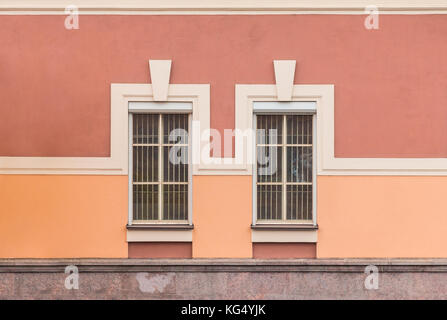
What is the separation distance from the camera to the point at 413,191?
25.2ft

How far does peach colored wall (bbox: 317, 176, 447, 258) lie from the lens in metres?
7.70

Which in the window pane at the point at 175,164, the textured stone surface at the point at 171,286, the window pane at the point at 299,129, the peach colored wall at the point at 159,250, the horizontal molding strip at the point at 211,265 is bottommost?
the textured stone surface at the point at 171,286

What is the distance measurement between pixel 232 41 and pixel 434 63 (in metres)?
3.26

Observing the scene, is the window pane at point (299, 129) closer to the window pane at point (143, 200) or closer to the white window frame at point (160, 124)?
the white window frame at point (160, 124)

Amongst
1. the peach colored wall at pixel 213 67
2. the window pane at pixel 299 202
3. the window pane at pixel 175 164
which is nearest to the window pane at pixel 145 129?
the window pane at pixel 175 164

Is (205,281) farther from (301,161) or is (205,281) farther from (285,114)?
(285,114)

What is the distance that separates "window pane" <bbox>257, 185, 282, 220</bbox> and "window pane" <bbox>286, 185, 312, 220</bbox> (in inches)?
6.5

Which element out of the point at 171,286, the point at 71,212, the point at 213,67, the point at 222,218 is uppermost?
the point at 213,67

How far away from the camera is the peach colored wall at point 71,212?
7.77m

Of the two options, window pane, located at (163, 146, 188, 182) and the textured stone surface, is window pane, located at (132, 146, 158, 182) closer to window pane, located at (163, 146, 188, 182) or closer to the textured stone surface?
window pane, located at (163, 146, 188, 182)

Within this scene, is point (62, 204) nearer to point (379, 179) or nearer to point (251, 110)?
point (251, 110)

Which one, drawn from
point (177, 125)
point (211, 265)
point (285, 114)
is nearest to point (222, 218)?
point (211, 265)
